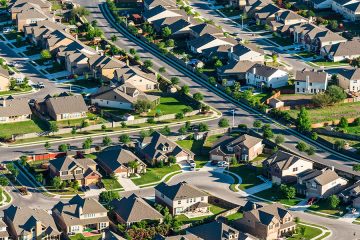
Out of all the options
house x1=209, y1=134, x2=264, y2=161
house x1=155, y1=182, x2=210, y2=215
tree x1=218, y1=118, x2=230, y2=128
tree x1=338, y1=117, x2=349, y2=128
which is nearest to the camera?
house x1=155, y1=182, x2=210, y2=215

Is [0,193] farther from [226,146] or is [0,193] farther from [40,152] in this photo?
[226,146]

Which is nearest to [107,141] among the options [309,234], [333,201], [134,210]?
[134,210]

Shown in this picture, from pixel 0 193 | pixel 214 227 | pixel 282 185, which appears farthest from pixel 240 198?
→ pixel 0 193

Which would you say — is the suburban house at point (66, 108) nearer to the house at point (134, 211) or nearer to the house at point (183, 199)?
the house at point (183, 199)

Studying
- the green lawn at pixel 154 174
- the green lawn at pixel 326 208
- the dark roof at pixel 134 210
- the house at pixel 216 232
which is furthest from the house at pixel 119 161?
the green lawn at pixel 326 208

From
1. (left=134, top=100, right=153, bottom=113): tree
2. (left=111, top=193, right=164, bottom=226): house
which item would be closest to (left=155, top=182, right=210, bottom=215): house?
(left=111, top=193, right=164, bottom=226): house

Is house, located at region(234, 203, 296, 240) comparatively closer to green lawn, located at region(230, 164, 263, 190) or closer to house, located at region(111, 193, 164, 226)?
house, located at region(111, 193, 164, 226)

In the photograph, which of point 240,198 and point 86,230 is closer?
point 86,230
